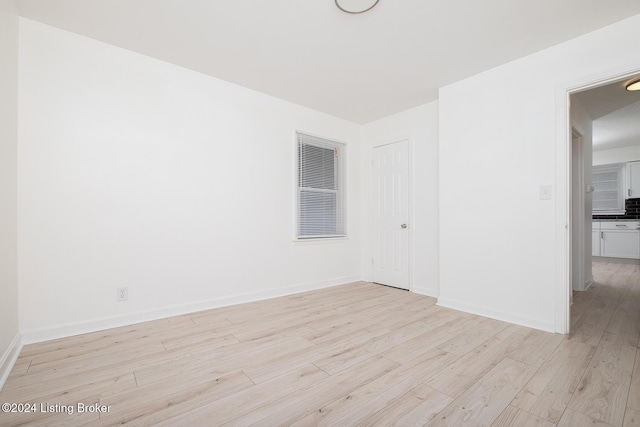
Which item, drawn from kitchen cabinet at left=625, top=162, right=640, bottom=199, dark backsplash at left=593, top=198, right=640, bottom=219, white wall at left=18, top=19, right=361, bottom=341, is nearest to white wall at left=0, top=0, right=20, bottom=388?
white wall at left=18, top=19, right=361, bottom=341

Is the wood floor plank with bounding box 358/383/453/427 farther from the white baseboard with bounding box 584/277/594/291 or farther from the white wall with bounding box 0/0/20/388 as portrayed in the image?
the white baseboard with bounding box 584/277/594/291

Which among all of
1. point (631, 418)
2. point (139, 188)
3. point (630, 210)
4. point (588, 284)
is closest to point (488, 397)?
point (631, 418)

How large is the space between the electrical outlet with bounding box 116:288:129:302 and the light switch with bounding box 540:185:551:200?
12.9ft

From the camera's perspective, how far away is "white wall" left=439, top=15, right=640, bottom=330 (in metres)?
2.43

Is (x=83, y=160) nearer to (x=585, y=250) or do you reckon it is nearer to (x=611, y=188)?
(x=585, y=250)

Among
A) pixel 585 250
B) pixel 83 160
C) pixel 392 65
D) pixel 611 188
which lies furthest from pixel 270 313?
pixel 611 188

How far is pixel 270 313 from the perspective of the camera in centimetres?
295

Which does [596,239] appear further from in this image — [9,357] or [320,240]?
[9,357]

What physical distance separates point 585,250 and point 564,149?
2563mm

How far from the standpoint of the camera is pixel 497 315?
2.78 meters

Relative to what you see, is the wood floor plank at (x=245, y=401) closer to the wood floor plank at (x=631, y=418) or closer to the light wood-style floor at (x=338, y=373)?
the light wood-style floor at (x=338, y=373)

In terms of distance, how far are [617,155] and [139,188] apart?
9739 millimetres

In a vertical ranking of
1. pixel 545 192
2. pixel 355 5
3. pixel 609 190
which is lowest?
pixel 545 192

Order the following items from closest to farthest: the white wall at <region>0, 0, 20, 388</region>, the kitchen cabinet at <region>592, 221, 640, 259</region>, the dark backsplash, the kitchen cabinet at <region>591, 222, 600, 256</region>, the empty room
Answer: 1. the empty room
2. the white wall at <region>0, 0, 20, 388</region>
3. the kitchen cabinet at <region>592, 221, 640, 259</region>
4. the dark backsplash
5. the kitchen cabinet at <region>591, 222, 600, 256</region>
